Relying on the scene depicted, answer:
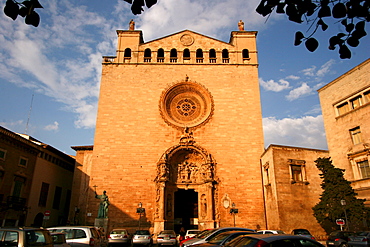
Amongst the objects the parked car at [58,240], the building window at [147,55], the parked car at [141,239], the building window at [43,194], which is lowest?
the parked car at [141,239]

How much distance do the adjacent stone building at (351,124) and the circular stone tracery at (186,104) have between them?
880 centimetres

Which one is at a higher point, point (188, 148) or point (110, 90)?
point (110, 90)

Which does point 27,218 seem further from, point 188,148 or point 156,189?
point 188,148

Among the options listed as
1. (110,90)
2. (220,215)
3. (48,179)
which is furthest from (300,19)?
(48,179)

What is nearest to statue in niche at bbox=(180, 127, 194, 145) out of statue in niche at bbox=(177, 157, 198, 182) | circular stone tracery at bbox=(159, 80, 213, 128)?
circular stone tracery at bbox=(159, 80, 213, 128)

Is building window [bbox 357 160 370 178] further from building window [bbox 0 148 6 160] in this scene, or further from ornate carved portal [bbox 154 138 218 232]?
building window [bbox 0 148 6 160]

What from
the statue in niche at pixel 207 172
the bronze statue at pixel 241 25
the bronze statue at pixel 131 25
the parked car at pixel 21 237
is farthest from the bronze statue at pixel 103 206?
the bronze statue at pixel 241 25

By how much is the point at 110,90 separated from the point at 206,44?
30.0 feet

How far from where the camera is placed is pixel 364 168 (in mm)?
17344

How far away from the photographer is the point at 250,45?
81.9 feet

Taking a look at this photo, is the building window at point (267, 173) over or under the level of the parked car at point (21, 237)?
over

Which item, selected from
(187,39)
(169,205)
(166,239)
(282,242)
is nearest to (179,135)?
(169,205)

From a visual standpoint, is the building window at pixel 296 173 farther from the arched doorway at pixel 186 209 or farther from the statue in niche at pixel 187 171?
the arched doorway at pixel 186 209

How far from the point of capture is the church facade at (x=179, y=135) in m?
20.3
